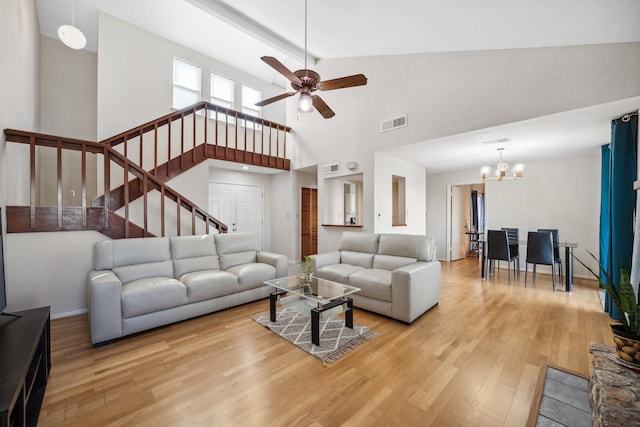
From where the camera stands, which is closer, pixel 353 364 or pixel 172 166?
pixel 353 364

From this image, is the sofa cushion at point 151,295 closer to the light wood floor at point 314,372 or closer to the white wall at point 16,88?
the light wood floor at point 314,372

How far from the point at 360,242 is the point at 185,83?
539cm

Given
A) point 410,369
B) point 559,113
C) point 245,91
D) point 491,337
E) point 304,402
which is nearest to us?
point 304,402

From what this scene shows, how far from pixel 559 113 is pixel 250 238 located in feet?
14.6

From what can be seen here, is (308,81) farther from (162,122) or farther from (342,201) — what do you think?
(342,201)

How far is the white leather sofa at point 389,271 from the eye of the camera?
291 cm

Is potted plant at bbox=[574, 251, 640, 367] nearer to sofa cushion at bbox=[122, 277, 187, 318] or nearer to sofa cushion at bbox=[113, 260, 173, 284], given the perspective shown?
sofa cushion at bbox=[122, 277, 187, 318]

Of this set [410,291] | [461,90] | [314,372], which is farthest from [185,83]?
[314,372]

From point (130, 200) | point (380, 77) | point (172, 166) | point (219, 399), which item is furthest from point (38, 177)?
point (380, 77)

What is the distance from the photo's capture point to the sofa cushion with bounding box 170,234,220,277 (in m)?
3.43

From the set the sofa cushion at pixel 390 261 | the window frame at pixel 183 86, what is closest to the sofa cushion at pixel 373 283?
the sofa cushion at pixel 390 261

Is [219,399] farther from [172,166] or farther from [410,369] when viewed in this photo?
[172,166]

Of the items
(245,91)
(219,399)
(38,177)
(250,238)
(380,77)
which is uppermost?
(245,91)

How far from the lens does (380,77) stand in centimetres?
474
